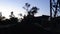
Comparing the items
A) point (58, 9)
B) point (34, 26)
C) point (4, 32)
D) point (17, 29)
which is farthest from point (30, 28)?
point (58, 9)

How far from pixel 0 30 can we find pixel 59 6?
1046 inches

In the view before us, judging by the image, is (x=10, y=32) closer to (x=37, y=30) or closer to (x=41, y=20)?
(x=37, y=30)

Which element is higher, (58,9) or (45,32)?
(58,9)

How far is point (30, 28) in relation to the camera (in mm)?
18969

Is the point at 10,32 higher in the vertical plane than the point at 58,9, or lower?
lower

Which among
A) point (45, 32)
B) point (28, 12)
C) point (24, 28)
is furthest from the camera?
point (28, 12)

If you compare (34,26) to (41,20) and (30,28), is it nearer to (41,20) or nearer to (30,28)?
(30,28)

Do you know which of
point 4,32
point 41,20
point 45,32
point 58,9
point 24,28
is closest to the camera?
point 4,32

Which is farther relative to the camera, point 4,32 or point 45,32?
point 45,32

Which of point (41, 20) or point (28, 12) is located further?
point (28, 12)

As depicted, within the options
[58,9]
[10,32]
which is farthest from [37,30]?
[58,9]

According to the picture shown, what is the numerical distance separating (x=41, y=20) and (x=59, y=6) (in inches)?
264

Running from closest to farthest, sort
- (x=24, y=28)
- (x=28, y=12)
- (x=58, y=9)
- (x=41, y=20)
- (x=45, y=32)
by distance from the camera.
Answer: (x=24, y=28)
(x=45, y=32)
(x=58, y=9)
(x=41, y=20)
(x=28, y=12)

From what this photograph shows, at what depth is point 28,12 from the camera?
6231 cm
